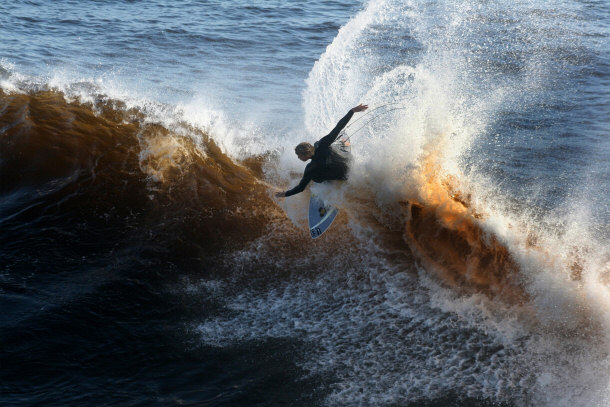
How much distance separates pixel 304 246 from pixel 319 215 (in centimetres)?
57

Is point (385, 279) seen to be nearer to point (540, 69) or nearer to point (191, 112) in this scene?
point (191, 112)

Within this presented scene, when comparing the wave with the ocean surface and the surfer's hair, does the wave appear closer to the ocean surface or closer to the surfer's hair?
the ocean surface

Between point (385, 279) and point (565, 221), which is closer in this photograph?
point (385, 279)

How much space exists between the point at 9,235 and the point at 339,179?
5.13 meters

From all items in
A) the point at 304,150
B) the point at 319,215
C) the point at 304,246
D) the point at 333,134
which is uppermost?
the point at 333,134

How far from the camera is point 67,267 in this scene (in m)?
8.20

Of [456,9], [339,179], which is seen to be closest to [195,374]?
Answer: [339,179]

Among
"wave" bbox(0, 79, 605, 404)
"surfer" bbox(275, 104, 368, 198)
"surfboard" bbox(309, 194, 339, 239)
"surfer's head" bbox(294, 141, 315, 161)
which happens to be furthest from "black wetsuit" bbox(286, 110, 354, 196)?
"wave" bbox(0, 79, 605, 404)

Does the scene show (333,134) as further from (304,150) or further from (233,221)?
(233,221)

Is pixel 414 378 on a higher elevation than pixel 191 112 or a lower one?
lower

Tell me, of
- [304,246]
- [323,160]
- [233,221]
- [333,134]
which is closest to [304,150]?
[323,160]

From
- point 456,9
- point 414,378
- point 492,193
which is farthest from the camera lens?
point 456,9

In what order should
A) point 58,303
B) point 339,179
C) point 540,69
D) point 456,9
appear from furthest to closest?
point 456,9
point 540,69
point 339,179
point 58,303

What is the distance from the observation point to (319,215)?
9.29 metres
